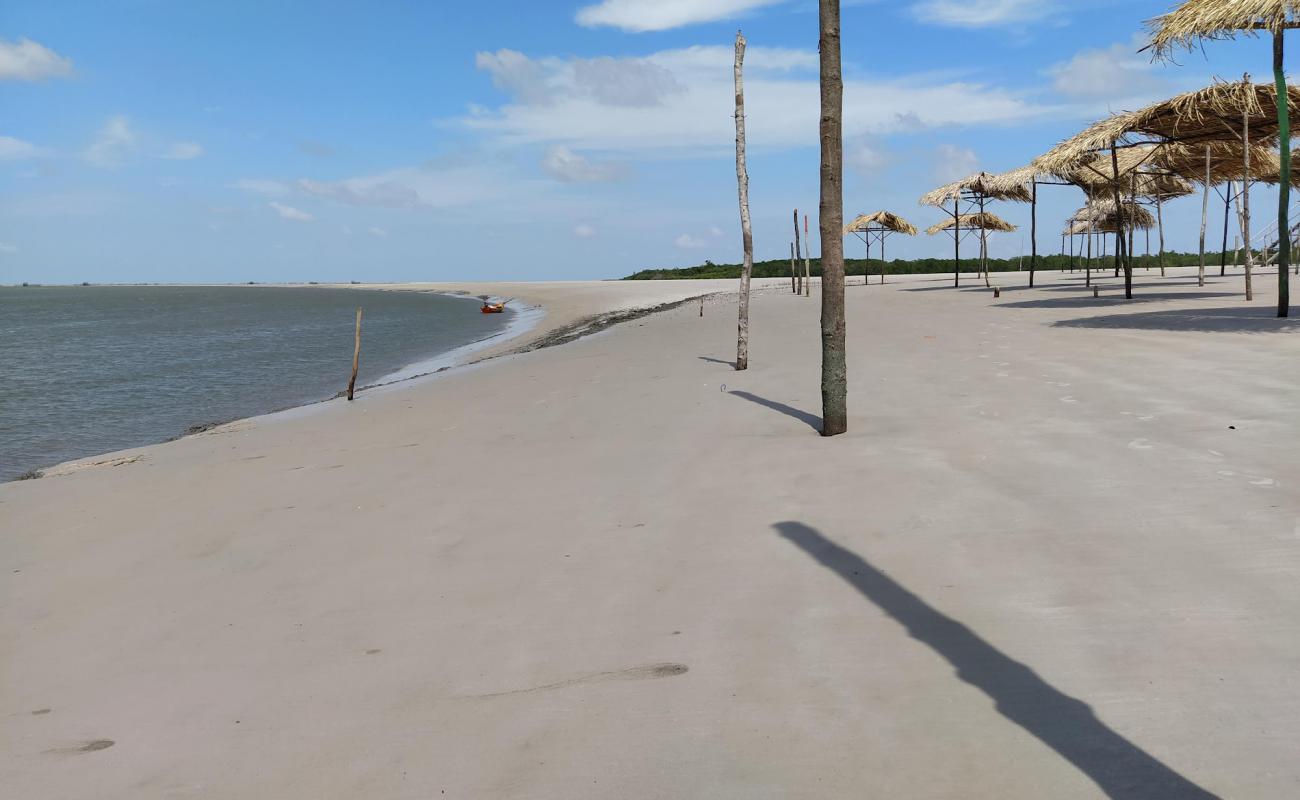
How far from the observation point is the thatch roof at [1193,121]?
1412 cm

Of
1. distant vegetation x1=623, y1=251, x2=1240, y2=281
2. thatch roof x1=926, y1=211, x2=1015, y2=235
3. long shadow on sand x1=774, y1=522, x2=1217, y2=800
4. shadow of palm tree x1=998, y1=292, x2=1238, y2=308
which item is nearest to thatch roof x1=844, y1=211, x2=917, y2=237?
thatch roof x1=926, y1=211, x2=1015, y2=235

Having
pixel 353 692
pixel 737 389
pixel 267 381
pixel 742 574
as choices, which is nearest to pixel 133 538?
pixel 353 692

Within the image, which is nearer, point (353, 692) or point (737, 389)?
point (353, 692)

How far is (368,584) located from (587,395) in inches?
226

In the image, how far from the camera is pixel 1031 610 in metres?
3.38

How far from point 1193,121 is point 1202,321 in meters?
4.80

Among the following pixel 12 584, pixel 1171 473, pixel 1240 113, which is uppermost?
pixel 1240 113

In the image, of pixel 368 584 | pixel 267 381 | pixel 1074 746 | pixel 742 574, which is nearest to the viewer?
pixel 1074 746

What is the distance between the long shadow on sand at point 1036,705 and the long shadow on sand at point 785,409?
350 centimetres

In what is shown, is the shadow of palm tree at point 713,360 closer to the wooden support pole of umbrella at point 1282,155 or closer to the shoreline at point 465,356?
the shoreline at point 465,356

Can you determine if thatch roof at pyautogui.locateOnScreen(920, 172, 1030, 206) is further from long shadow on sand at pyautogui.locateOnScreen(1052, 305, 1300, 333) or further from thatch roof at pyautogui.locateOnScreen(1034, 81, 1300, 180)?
long shadow on sand at pyautogui.locateOnScreen(1052, 305, 1300, 333)

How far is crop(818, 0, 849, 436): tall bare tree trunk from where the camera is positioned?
650 centimetres

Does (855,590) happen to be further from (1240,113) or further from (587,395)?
(1240,113)

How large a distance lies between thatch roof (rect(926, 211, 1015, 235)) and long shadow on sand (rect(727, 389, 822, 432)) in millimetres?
24666
